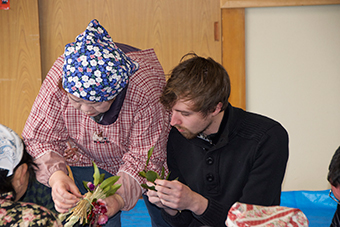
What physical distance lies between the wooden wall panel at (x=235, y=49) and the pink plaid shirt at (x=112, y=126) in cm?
167

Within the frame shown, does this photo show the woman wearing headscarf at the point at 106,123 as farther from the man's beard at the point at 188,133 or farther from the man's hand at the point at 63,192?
the man's beard at the point at 188,133

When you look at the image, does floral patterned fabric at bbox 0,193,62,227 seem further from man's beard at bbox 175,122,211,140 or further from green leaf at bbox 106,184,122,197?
man's beard at bbox 175,122,211,140

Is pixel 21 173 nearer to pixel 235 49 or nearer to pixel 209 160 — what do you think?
pixel 209 160

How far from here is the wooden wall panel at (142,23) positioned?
130 inches

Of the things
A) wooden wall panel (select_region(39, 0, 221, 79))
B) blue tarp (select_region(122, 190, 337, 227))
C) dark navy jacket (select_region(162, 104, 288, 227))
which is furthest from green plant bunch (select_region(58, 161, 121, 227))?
wooden wall panel (select_region(39, 0, 221, 79))

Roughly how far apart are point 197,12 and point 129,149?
195 cm

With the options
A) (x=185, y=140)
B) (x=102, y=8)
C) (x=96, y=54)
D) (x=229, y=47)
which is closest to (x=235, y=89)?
(x=229, y=47)

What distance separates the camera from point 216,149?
1.67 metres

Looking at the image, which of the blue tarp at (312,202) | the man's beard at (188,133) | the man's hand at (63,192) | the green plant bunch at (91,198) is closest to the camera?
the green plant bunch at (91,198)

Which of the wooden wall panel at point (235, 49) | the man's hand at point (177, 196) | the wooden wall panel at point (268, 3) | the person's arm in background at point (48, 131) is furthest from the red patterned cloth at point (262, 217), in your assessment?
the wooden wall panel at point (268, 3)

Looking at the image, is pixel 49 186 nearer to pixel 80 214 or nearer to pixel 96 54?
pixel 80 214

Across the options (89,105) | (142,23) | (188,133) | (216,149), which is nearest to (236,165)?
(216,149)

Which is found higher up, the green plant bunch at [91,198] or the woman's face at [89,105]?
the woman's face at [89,105]

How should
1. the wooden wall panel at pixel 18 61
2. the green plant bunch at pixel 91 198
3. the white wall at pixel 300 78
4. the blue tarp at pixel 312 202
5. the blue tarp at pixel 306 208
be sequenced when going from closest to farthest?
the green plant bunch at pixel 91 198 < the blue tarp at pixel 306 208 < the blue tarp at pixel 312 202 < the wooden wall panel at pixel 18 61 < the white wall at pixel 300 78
